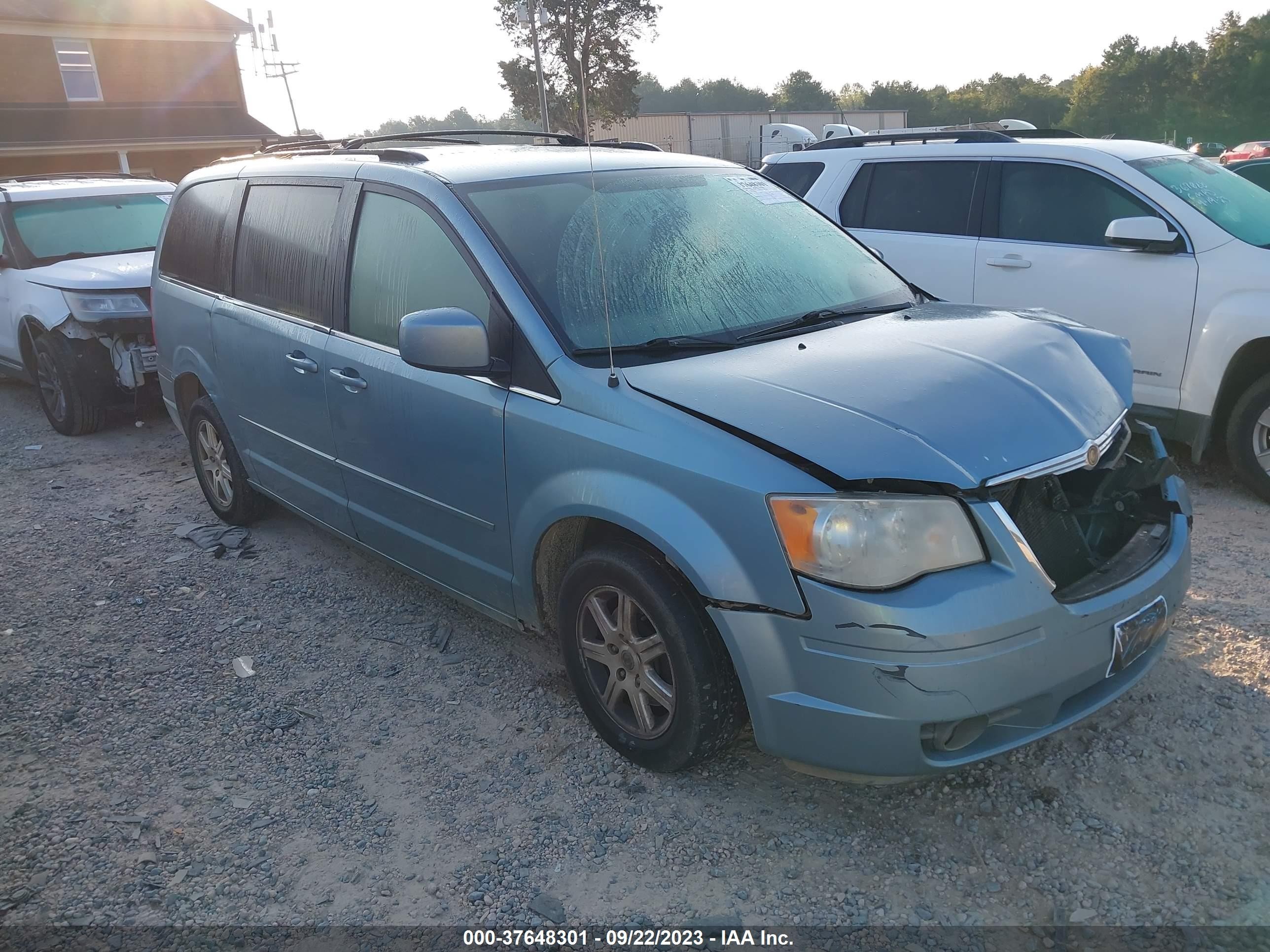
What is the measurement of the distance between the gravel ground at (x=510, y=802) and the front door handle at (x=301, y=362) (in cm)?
114

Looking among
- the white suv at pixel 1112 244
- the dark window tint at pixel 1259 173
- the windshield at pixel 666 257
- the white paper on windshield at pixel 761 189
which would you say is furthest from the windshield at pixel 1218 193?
the dark window tint at pixel 1259 173

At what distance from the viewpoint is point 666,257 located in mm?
3357

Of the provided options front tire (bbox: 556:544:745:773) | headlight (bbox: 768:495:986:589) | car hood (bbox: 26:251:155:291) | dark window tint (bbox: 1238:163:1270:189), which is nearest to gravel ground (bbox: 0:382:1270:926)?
front tire (bbox: 556:544:745:773)

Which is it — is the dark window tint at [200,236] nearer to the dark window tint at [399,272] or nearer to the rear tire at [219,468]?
the rear tire at [219,468]

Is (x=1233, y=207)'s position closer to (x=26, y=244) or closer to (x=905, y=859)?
(x=905, y=859)

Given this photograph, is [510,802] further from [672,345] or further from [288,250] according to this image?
[288,250]

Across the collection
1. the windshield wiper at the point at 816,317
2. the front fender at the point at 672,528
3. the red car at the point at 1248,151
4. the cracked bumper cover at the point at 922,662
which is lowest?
the red car at the point at 1248,151

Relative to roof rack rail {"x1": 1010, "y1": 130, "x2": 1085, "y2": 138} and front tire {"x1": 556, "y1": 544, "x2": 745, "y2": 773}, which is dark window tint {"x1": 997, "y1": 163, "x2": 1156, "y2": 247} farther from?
front tire {"x1": 556, "y1": 544, "x2": 745, "y2": 773}

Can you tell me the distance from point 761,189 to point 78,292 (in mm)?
5842

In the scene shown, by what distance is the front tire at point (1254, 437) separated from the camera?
15.6 ft

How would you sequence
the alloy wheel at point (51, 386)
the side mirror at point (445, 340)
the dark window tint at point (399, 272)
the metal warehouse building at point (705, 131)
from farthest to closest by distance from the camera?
the metal warehouse building at point (705, 131), the alloy wheel at point (51, 386), the dark window tint at point (399, 272), the side mirror at point (445, 340)

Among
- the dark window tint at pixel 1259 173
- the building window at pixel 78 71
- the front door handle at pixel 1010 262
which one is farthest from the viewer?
the building window at pixel 78 71

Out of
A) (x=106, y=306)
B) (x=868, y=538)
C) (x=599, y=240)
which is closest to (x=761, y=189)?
(x=599, y=240)

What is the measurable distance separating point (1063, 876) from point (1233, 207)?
4.22m
